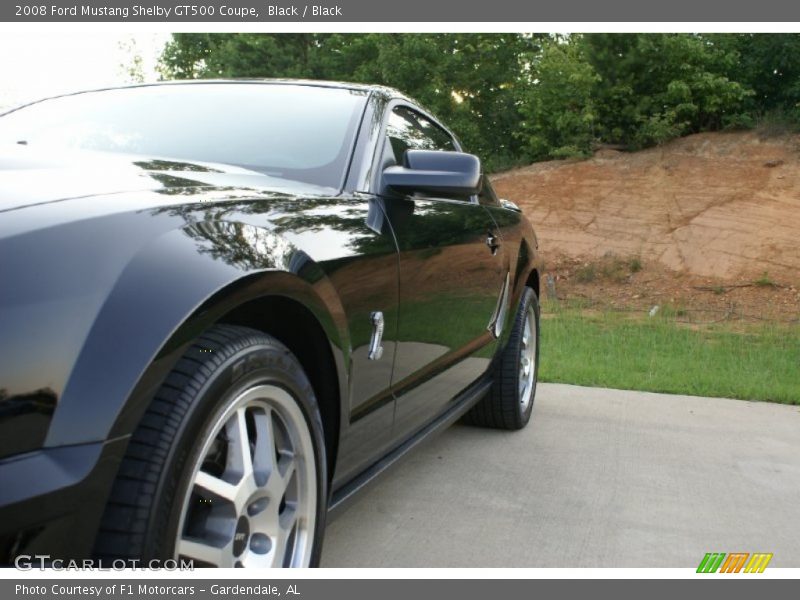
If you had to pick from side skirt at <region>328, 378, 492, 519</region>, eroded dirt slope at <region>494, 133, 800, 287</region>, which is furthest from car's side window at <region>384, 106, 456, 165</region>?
eroded dirt slope at <region>494, 133, 800, 287</region>

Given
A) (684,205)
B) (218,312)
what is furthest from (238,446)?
(684,205)

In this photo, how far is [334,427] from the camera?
78.2 inches

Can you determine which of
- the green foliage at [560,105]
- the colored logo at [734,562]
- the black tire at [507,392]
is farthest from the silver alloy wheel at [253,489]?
the green foliage at [560,105]

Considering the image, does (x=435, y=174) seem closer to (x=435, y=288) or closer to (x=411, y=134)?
(x=435, y=288)

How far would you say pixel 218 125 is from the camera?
2.68m

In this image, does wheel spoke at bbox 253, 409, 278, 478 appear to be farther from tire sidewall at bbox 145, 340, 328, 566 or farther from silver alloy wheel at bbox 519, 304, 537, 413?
silver alloy wheel at bbox 519, 304, 537, 413

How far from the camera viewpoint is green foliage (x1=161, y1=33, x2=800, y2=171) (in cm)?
1428

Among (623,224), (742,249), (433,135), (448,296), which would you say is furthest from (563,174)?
(448,296)

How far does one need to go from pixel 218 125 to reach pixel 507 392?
2.13 metres

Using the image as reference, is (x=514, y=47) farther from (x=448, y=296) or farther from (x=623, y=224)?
(x=448, y=296)

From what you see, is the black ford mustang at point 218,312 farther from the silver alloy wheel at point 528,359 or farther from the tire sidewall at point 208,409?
the silver alloy wheel at point 528,359

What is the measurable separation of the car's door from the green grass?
2518 millimetres

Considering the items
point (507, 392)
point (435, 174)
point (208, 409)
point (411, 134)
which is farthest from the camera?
point (507, 392)

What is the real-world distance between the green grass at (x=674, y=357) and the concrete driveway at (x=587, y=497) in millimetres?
845
